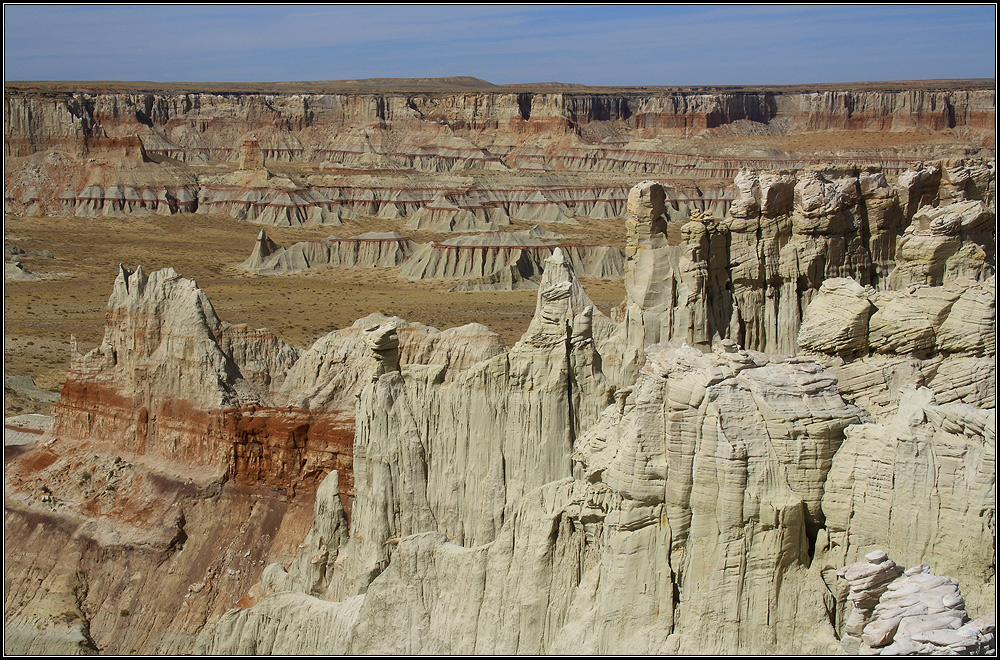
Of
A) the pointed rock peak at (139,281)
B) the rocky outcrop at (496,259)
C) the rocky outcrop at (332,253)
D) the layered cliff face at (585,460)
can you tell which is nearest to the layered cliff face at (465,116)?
the rocky outcrop at (332,253)

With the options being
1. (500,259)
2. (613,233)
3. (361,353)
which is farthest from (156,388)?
(613,233)

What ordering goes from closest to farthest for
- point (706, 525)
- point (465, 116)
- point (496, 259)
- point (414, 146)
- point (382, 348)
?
point (706, 525)
point (382, 348)
point (496, 259)
point (414, 146)
point (465, 116)

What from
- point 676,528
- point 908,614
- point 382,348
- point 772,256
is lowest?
point 908,614

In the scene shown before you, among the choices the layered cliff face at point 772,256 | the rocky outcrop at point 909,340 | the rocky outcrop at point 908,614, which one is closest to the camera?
the rocky outcrop at point 908,614

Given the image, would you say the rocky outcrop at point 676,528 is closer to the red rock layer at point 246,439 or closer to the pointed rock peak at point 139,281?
the red rock layer at point 246,439

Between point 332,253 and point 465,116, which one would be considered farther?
point 465,116

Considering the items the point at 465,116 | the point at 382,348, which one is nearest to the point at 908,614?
the point at 382,348

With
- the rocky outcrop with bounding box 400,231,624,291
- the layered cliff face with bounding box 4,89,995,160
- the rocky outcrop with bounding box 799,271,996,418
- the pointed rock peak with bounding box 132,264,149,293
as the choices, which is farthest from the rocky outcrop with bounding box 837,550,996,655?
the layered cliff face with bounding box 4,89,995,160

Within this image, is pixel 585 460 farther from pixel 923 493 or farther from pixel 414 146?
pixel 414 146

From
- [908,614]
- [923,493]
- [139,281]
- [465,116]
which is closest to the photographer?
[908,614]
